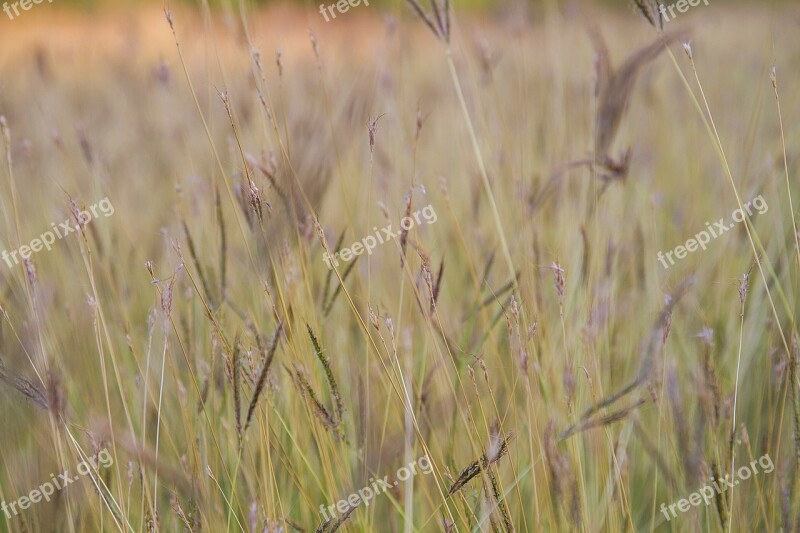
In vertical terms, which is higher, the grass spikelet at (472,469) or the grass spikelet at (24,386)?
the grass spikelet at (24,386)

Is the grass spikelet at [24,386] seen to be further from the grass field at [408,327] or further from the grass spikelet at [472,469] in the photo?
the grass spikelet at [472,469]

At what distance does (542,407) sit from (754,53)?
313 cm

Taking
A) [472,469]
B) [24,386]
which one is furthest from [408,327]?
[24,386]

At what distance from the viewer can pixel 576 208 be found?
1.54 m

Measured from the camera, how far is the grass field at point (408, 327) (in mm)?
713

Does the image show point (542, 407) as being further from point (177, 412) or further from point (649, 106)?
point (649, 106)

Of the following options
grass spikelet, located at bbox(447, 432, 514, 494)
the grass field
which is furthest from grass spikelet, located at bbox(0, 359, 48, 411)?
grass spikelet, located at bbox(447, 432, 514, 494)

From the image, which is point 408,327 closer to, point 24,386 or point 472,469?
point 472,469

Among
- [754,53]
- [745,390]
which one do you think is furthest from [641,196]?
[754,53]

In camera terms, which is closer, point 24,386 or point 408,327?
point 24,386

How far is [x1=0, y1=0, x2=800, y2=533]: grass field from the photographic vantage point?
0.71 metres

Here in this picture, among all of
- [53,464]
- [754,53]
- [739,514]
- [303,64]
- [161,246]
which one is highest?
[303,64]

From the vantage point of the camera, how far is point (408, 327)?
1.03 meters

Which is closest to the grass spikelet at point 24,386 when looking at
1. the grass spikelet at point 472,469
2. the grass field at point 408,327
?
the grass field at point 408,327
